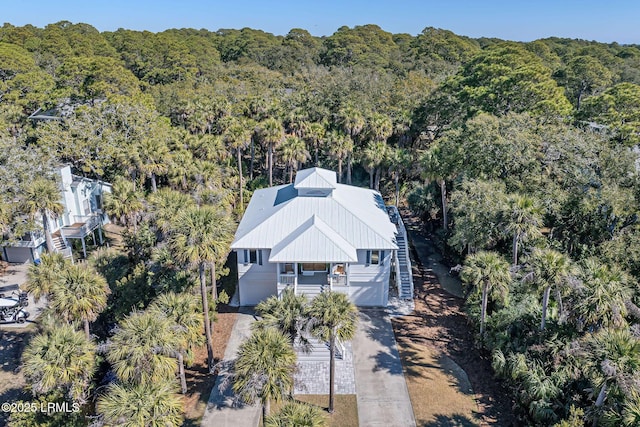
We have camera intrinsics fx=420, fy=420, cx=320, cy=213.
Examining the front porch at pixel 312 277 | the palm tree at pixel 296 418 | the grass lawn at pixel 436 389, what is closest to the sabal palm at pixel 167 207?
the front porch at pixel 312 277

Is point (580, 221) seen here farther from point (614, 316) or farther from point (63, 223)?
point (63, 223)

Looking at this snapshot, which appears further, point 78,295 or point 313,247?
point 313,247

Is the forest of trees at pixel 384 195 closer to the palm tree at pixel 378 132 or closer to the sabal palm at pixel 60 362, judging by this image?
the sabal palm at pixel 60 362

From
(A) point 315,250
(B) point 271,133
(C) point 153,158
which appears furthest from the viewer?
(B) point 271,133

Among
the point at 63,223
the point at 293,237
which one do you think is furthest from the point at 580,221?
the point at 63,223

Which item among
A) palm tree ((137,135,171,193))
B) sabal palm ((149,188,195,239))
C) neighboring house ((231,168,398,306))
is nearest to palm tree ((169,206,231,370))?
sabal palm ((149,188,195,239))

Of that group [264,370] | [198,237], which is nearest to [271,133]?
[198,237]

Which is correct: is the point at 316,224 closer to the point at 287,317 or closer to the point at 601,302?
the point at 287,317
